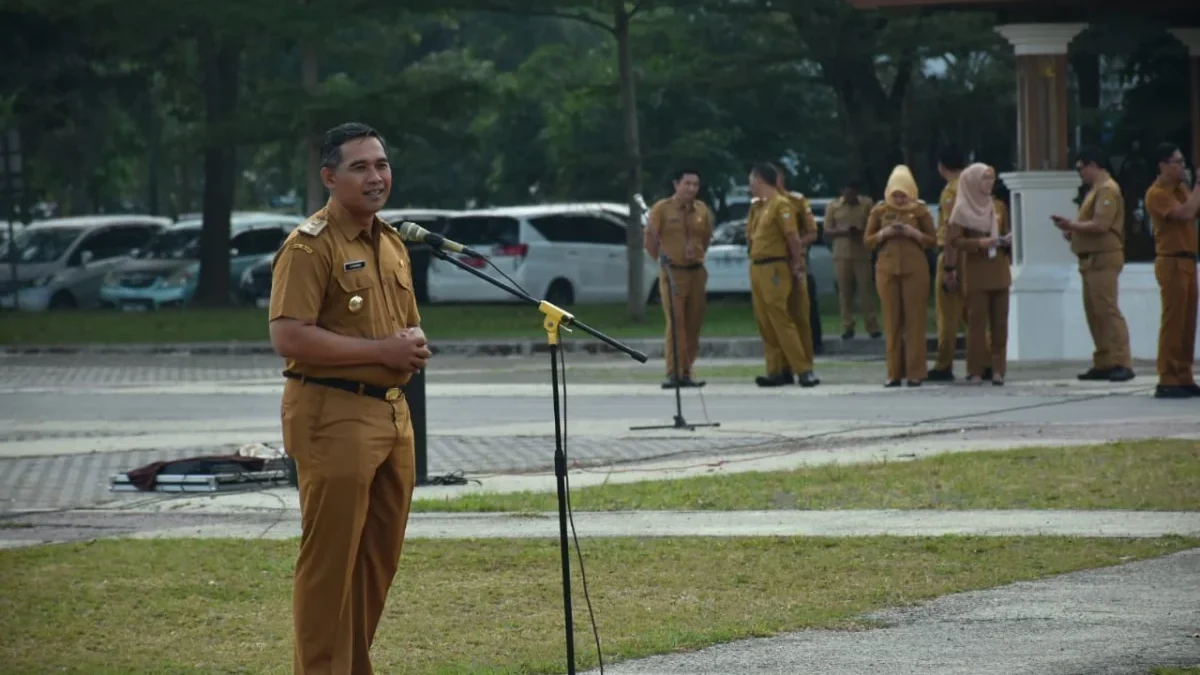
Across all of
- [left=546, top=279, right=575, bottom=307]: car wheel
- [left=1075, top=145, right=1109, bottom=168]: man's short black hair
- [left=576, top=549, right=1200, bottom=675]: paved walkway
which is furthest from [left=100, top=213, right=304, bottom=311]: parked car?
[left=576, top=549, right=1200, bottom=675]: paved walkway

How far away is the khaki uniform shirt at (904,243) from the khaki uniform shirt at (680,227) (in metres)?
1.55

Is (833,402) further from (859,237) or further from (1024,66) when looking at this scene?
(859,237)

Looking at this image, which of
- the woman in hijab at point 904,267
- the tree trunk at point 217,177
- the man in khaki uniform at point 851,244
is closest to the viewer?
the woman in hijab at point 904,267

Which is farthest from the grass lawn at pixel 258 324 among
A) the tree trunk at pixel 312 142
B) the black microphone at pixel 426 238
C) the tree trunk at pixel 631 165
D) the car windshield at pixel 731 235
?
the black microphone at pixel 426 238

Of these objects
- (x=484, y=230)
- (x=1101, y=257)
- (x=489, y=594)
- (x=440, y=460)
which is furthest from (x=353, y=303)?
(x=484, y=230)

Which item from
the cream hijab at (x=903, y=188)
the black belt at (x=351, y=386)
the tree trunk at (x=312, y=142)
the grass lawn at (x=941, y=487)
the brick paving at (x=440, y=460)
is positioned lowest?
the brick paving at (x=440, y=460)

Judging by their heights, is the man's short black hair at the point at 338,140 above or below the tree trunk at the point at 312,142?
below

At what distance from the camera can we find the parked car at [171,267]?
44.2 meters

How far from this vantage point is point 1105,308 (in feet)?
65.5

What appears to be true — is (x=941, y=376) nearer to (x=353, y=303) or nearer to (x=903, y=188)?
(x=903, y=188)

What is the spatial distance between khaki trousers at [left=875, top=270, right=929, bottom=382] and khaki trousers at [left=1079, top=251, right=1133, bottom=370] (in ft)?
4.71

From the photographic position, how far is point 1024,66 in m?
23.5

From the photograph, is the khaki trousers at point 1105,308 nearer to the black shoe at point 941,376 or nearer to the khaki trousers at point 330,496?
the black shoe at point 941,376

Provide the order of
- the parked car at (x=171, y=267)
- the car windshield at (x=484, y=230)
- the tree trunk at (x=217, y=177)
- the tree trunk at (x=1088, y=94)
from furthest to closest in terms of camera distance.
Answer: the parked car at (x=171, y=267) < the tree trunk at (x=217, y=177) < the car windshield at (x=484, y=230) < the tree trunk at (x=1088, y=94)
